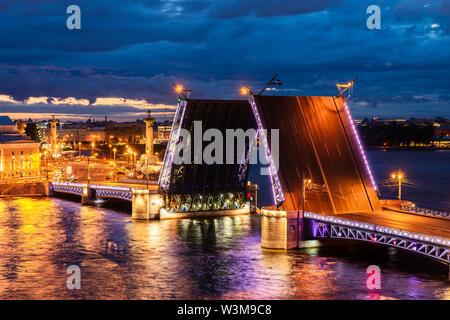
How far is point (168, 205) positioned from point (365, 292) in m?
28.5

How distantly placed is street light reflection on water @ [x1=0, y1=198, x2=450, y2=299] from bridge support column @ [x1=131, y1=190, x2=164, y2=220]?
1.25m

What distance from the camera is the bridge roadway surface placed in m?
35.4

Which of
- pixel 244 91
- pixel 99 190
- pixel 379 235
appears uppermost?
pixel 244 91

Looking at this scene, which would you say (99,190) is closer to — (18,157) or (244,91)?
(18,157)

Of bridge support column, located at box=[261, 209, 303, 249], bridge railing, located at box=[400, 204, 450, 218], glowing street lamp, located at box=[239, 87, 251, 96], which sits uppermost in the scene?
glowing street lamp, located at box=[239, 87, 251, 96]

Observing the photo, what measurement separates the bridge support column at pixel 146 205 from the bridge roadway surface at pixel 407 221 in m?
20.6

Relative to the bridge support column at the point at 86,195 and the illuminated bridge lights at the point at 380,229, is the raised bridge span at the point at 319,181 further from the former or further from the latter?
the bridge support column at the point at 86,195

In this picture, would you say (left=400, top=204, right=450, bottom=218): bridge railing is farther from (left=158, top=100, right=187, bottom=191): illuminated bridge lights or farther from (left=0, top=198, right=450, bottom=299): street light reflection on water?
(left=158, top=100, right=187, bottom=191): illuminated bridge lights

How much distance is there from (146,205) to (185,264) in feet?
58.3

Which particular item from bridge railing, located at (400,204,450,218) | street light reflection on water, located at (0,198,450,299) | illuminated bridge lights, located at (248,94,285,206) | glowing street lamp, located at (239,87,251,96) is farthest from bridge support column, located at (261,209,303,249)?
glowing street lamp, located at (239,87,251,96)

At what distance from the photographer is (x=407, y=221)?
39.1 m

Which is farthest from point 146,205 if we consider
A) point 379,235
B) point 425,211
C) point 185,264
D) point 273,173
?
point 379,235

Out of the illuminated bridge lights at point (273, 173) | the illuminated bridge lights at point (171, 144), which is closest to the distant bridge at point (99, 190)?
the illuminated bridge lights at point (171, 144)
